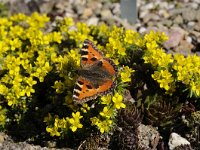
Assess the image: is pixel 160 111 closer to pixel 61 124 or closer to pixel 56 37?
pixel 61 124

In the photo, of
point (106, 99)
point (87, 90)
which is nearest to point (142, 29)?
point (106, 99)

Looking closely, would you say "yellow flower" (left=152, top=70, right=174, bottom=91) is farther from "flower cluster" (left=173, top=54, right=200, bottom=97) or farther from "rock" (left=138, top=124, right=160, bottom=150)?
"rock" (left=138, top=124, right=160, bottom=150)

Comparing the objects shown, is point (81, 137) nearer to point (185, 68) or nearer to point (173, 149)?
point (173, 149)

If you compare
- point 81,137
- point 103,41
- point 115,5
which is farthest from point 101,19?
point 81,137

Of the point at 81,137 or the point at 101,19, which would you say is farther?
the point at 101,19

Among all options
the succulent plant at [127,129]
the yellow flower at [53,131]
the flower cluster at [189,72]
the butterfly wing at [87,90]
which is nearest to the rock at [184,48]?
the flower cluster at [189,72]

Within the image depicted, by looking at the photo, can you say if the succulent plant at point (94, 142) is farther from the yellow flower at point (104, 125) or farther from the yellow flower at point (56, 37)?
the yellow flower at point (56, 37)
